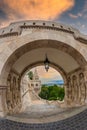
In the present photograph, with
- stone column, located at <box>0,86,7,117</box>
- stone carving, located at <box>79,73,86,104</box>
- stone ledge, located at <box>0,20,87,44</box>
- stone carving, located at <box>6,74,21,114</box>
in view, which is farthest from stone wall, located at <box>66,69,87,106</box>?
stone column, located at <box>0,86,7,117</box>

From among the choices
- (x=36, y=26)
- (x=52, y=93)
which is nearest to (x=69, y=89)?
(x=36, y=26)

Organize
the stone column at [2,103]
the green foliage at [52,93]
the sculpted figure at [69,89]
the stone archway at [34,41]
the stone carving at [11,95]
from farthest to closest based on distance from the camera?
the green foliage at [52,93] < the sculpted figure at [69,89] < the stone carving at [11,95] < the stone archway at [34,41] < the stone column at [2,103]

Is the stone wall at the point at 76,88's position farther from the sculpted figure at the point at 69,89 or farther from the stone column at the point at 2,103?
the stone column at the point at 2,103

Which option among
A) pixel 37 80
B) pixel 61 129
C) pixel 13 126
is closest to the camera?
pixel 61 129

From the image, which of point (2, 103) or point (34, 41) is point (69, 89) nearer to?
point (34, 41)

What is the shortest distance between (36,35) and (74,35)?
170cm

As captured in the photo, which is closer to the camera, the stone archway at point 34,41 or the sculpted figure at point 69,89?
the stone archway at point 34,41

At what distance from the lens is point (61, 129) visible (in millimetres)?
6113

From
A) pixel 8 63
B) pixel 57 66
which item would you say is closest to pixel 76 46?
pixel 8 63

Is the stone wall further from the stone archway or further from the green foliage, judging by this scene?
the green foliage

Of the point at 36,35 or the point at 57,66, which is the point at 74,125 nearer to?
the point at 36,35

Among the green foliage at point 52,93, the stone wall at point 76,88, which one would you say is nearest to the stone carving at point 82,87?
the stone wall at point 76,88

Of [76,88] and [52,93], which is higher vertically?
[52,93]

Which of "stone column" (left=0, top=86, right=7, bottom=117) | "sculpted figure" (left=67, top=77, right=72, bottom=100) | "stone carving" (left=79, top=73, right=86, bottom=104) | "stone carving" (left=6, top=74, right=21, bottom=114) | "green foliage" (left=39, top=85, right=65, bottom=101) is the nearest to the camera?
"stone column" (left=0, top=86, right=7, bottom=117)
